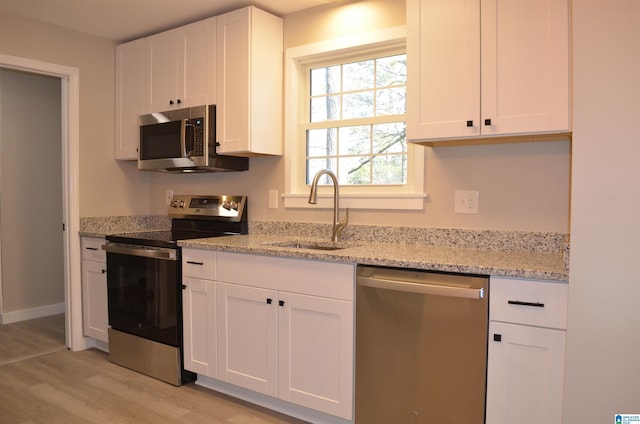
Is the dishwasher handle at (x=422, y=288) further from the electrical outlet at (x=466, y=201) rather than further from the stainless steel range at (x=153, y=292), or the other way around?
the stainless steel range at (x=153, y=292)

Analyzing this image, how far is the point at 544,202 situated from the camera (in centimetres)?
226

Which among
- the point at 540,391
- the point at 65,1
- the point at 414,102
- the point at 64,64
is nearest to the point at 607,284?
the point at 540,391

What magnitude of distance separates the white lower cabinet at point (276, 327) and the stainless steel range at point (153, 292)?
92 mm

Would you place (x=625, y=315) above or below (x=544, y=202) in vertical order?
below

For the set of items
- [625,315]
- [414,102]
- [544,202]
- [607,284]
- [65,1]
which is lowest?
[625,315]

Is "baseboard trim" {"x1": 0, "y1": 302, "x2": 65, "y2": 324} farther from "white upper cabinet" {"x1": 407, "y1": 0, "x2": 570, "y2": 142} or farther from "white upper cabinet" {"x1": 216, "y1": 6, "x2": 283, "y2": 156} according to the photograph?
"white upper cabinet" {"x1": 407, "y1": 0, "x2": 570, "y2": 142}

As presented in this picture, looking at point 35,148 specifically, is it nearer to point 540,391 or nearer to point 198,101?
point 198,101

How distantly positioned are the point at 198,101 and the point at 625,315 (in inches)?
105

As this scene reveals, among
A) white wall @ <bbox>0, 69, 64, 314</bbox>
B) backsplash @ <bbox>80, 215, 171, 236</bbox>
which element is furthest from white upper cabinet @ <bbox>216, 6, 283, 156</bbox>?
white wall @ <bbox>0, 69, 64, 314</bbox>

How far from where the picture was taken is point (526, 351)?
1757 millimetres

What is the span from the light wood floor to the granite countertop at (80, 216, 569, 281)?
85 centimetres

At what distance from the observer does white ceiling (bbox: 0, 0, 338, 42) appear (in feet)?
9.73

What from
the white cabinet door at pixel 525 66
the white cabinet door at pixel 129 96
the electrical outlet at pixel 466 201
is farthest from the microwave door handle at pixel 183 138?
the white cabinet door at pixel 525 66

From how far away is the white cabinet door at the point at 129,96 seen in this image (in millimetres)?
3580
